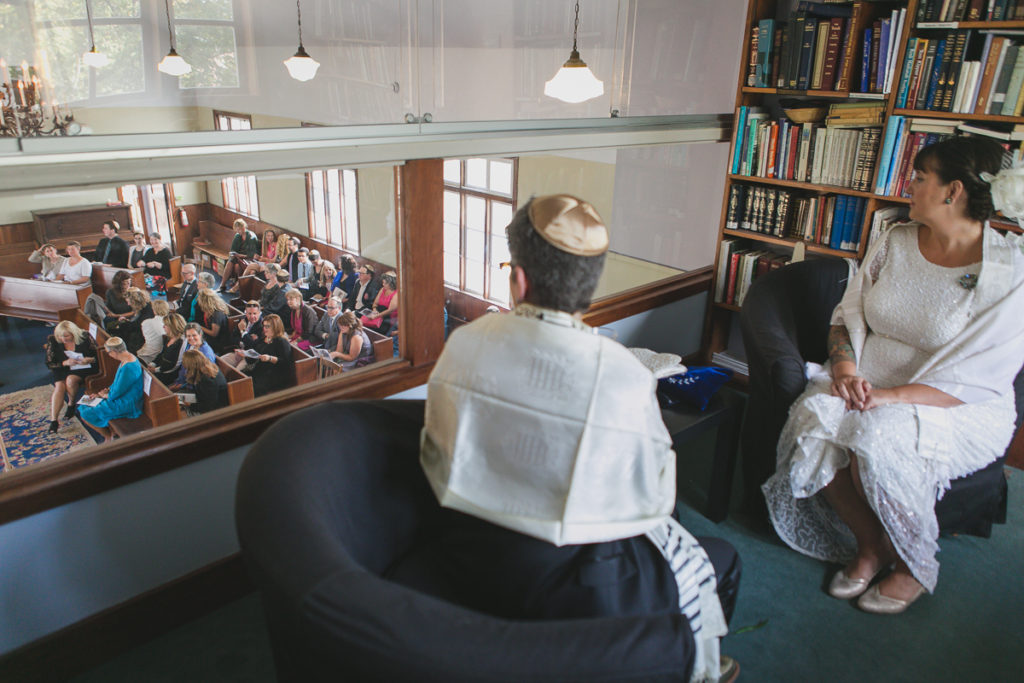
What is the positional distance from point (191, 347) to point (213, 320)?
105mm

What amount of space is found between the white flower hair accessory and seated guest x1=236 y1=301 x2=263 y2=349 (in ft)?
7.84

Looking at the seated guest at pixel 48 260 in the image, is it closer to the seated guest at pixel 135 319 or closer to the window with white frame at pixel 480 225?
the seated guest at pixel 135 319

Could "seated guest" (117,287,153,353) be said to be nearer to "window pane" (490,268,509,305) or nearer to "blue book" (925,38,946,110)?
"window pane" (490,268,509,305)

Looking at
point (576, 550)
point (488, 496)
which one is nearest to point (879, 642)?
point (576, 550)

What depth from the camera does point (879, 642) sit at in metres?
2.24

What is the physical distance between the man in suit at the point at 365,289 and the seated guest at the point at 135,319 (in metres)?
0.71

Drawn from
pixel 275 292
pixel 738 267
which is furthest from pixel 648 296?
pixel 275 292

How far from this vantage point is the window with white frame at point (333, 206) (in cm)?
238

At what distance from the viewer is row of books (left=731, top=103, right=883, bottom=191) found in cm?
329

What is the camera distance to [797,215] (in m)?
3.69

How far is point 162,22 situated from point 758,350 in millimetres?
2162

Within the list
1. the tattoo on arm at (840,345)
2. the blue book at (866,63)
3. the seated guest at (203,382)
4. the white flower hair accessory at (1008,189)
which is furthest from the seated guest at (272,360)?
the blue book at (866,63)

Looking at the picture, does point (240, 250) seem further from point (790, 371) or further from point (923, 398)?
point (923, 398)

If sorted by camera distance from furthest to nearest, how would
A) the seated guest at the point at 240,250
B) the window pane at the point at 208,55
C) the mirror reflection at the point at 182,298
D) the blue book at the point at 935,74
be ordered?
the blue book at the point at 935,74
the seated guest at the point at 240,250
the window pane at the point at 208,55
the mirror reflection at the point at 182,298
